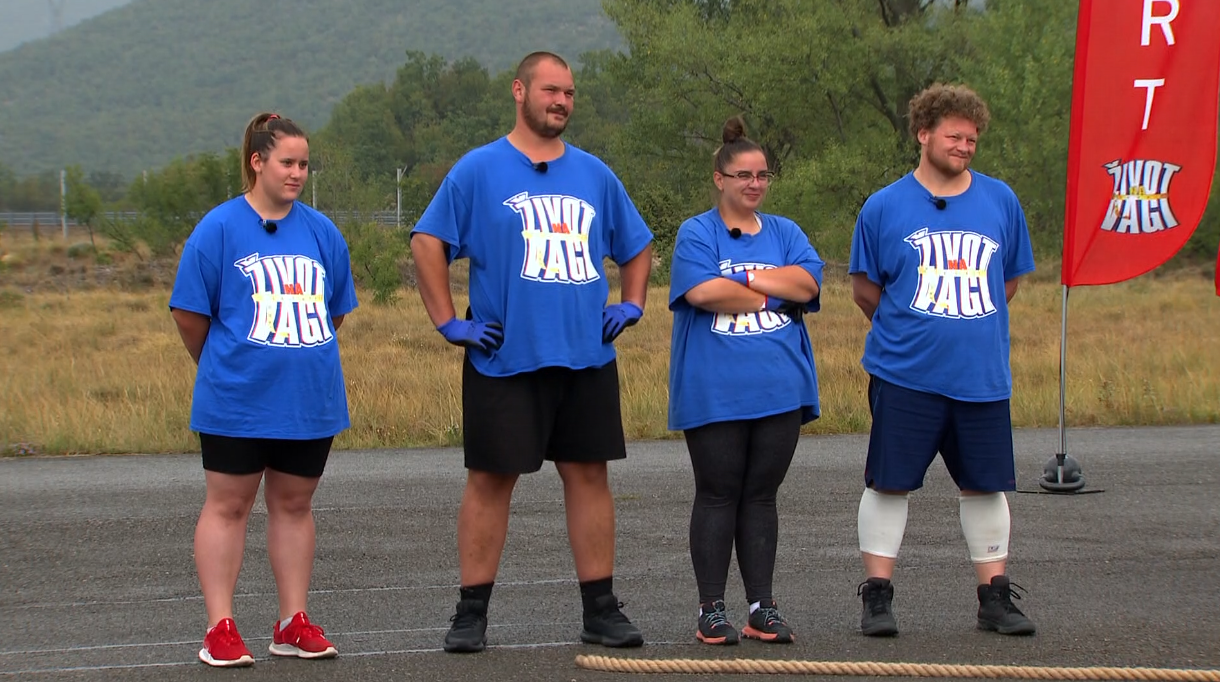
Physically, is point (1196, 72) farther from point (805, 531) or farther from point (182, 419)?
point (182, 419)

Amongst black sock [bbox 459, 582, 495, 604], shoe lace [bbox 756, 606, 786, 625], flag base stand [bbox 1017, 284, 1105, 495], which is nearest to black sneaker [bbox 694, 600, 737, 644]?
shoe lace [bbox 756, 606, 786, 625]

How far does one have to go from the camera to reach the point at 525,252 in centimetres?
511

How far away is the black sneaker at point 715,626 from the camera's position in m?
5.20

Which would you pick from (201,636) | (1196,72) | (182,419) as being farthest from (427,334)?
(201,636)

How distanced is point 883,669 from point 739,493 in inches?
34.7

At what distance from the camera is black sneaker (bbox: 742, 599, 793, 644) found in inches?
205

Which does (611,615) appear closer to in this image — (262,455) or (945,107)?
(262,455)

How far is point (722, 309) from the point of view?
5.28 meters

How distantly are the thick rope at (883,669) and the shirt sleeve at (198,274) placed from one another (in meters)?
1.77

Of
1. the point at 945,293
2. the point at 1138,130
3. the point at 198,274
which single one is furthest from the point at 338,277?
the point at 1138,130

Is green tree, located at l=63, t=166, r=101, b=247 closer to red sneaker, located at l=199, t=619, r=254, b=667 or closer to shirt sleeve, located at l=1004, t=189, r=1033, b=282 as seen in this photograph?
red sneaker, located at l=199, t=619, r=254, b=667

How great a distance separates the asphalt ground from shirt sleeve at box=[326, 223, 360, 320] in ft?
4.02

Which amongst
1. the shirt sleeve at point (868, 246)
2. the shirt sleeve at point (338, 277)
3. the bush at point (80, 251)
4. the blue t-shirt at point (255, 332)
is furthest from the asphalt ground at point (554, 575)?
the bush at point (80, 251)

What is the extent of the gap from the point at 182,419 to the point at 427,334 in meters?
11.2
